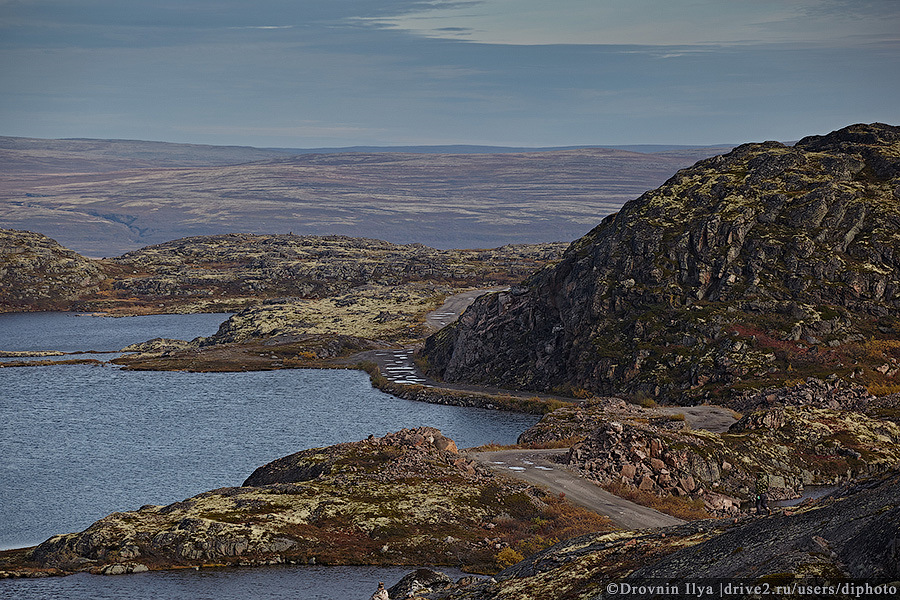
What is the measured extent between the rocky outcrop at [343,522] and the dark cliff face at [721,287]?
53494mm

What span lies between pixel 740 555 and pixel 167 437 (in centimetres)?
9915

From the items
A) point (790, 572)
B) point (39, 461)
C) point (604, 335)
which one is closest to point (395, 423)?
point (604, 335)

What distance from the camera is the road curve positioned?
6819 cm

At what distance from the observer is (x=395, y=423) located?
12738cm

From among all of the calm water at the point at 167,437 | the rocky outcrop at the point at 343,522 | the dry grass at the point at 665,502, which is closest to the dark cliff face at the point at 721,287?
the calm water at the point at 167,437

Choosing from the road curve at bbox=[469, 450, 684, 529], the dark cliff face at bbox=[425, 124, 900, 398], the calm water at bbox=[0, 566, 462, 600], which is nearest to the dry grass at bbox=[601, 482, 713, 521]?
the road curve at bbox=[469, 450, 684, 529]

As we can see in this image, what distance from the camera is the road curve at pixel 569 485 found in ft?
224

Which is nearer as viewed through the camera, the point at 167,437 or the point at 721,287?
the point at 167,437

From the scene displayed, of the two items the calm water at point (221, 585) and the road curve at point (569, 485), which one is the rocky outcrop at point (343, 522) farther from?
the road curve at point (569, 485)

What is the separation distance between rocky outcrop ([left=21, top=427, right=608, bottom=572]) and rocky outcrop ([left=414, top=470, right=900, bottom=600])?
21243 mm

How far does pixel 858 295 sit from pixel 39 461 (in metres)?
107

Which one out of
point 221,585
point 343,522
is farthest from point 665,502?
point 221,585

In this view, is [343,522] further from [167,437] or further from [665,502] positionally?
[167,437]

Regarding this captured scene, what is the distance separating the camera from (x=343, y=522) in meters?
68.6
